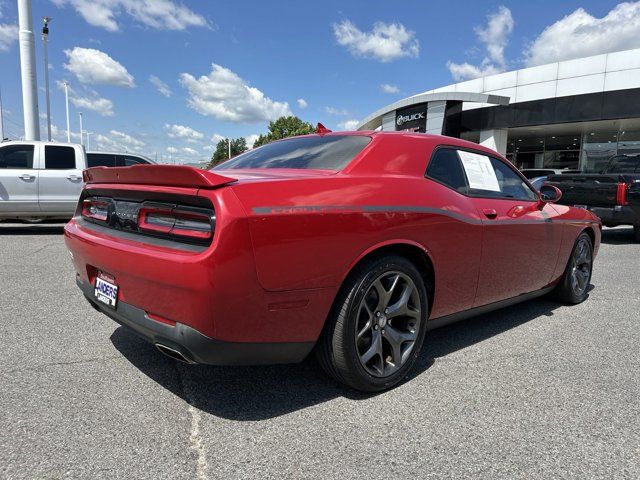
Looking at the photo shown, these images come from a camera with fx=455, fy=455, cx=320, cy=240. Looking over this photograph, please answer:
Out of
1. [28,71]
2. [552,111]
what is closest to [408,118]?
[552,111]

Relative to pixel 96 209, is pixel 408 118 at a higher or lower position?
higher

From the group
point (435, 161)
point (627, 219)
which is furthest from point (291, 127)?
point (435, 161)

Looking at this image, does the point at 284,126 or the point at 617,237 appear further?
the point at 284,126

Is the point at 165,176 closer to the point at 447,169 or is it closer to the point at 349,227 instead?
the point at 349,227

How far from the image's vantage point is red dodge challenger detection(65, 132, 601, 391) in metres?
2.05

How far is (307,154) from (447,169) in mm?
976

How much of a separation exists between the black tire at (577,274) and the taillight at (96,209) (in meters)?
4.11

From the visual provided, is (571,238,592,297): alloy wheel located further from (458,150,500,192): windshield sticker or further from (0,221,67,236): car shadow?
(0,221,67,236): car shadow

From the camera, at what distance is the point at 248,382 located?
276 cm

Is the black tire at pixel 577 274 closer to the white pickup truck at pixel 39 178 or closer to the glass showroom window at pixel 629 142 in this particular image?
the white pickup truck at pixel 39 178

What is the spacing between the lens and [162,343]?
7.22ft

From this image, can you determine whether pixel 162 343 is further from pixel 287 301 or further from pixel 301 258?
pixel 301 258

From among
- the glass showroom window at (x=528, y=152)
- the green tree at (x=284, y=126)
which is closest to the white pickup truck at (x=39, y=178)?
the glass showroom window at (x=528, y=152)

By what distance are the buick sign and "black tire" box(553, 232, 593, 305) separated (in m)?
23.8
